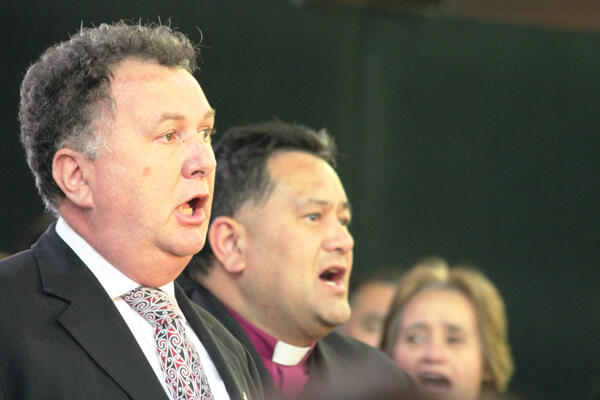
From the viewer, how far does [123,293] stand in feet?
6.91

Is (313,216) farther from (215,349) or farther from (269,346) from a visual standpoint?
(215,349)

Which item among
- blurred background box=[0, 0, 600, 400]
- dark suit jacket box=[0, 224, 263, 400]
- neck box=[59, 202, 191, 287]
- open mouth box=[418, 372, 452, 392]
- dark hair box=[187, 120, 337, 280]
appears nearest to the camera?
dark suit jacket box=[0, 224, 263, 400]

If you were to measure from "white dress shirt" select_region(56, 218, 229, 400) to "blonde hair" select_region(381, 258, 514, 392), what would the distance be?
1.83 m

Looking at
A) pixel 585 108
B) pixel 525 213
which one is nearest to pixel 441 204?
pixel 525 213

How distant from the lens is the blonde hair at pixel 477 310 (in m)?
3.88

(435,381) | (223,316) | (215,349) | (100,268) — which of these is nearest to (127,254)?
(100,268)

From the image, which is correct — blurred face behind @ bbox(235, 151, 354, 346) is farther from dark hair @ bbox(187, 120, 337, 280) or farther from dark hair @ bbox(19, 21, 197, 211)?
dark hair @ bbox(19, 21, 197, 211)

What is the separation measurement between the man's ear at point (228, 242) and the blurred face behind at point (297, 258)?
19 millimetres

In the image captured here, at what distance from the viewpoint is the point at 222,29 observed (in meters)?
5.20

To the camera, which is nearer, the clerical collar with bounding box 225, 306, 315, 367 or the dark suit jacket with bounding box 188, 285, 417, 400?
the dark suit jacket with bounding box 188, 285, 417, 400

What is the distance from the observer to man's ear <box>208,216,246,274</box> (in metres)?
3.21

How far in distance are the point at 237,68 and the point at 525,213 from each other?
1.90 metres

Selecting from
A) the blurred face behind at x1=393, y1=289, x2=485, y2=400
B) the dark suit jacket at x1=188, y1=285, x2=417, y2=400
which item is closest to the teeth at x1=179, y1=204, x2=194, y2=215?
the dark suit jacket at x1=188, y1=285, x2=417, y2=400

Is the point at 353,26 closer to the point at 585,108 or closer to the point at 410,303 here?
the point at 585,108
